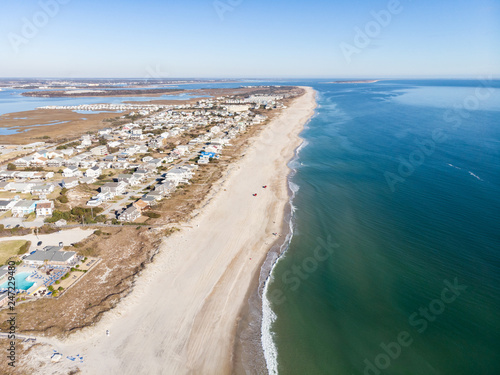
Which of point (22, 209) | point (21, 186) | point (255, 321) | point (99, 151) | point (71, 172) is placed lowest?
point (99, 151)

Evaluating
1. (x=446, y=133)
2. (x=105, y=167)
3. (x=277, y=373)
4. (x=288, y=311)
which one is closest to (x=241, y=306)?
(x=288, y=311)

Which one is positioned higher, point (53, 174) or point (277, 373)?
point (277, 373)

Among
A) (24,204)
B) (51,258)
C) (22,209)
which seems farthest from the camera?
(24,204)

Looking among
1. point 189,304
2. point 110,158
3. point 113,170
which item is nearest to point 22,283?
point 189,304

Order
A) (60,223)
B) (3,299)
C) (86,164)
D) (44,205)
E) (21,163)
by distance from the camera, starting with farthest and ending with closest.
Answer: (86,164)
(21,163)
(44,205)
(60,223)
(3,299)

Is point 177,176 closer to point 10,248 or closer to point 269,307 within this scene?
point 10,248

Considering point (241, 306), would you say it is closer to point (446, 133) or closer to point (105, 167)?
point (105, 167)

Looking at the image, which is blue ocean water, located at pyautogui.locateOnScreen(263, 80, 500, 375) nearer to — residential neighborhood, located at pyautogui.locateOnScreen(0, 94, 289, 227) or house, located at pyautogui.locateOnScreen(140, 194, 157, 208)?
house, located at pyautogui.locateOnScreen(140, 194, 157, 208)
